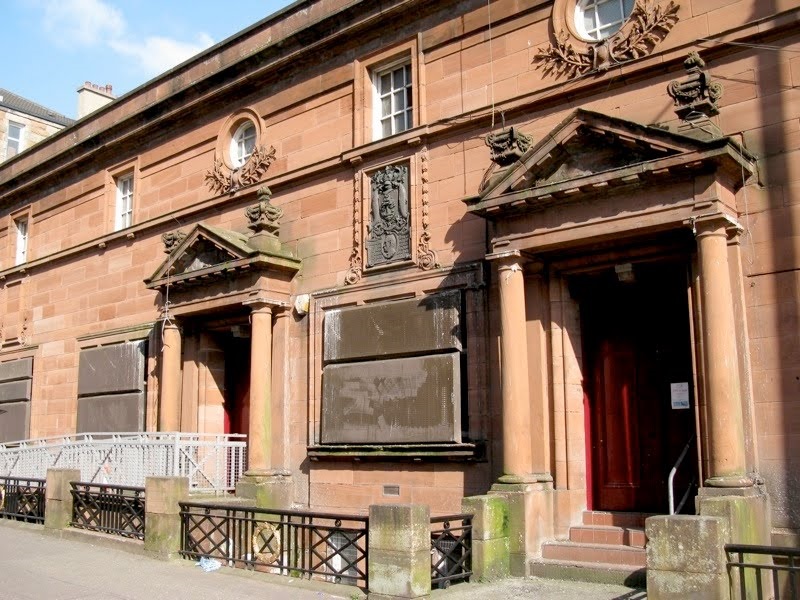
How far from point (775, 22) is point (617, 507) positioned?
6.42 meters

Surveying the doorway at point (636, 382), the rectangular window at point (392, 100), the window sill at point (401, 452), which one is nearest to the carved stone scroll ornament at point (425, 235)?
Result: the rectangular window at point (392, 100)

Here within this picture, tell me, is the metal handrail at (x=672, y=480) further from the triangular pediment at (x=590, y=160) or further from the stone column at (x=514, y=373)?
the triangular pediment at (x=590, y=160)

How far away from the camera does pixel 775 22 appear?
10.3m

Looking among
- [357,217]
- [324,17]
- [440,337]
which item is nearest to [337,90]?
[324,17]

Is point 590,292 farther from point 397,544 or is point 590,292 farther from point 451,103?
point 397,544

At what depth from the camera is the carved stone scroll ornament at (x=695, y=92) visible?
1023 centimetres

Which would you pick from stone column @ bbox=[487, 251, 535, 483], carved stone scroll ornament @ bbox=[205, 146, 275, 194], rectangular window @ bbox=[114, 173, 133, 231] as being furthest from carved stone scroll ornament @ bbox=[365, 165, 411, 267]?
rectangular window @ bbox=[114, 173, 133, 231]

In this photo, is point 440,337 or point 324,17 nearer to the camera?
point 440,337

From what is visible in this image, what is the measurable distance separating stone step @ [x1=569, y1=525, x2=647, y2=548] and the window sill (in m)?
1.69

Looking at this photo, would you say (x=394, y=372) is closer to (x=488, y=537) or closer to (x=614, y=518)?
(x=488, y=537)

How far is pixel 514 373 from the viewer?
11.3 m

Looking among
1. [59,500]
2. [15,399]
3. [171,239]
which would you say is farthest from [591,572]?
[15,399]

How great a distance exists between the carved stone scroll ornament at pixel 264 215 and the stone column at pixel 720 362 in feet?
26.1

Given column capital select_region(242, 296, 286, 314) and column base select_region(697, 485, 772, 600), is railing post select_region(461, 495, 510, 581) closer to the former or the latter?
column base select_region(697, 485, 772, 600)
